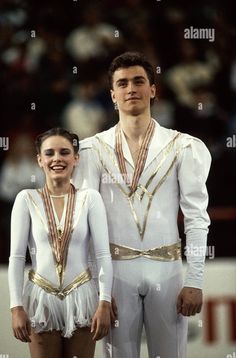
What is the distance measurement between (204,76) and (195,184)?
65 centimetres

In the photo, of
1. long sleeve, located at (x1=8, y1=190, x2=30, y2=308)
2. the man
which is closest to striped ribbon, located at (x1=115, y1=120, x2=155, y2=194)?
the man

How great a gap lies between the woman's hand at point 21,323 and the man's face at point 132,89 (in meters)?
0.91

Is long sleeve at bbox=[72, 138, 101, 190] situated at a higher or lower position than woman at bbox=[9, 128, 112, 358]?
higher

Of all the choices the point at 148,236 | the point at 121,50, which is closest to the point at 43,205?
the point at 148,236

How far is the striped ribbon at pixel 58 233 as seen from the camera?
2.61 m

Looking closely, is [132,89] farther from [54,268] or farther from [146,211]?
[54,268]

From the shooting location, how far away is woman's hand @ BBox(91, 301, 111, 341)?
8.51ft

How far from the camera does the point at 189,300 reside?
2650 millimetres

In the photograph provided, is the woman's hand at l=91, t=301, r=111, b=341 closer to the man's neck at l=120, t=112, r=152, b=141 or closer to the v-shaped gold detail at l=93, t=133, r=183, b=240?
the v-shaped gold detail at l=93, t=133, r=183, b=240

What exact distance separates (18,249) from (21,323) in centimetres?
28

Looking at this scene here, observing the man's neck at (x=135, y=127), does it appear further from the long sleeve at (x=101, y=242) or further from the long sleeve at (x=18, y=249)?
the long sleeve at (x=18, y=249)

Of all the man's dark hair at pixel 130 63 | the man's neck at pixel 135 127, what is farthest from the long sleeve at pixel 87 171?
the man's dark hair at pixel 130 63

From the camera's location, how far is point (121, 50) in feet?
9.93

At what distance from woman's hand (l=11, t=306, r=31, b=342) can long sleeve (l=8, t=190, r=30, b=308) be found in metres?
0.03
